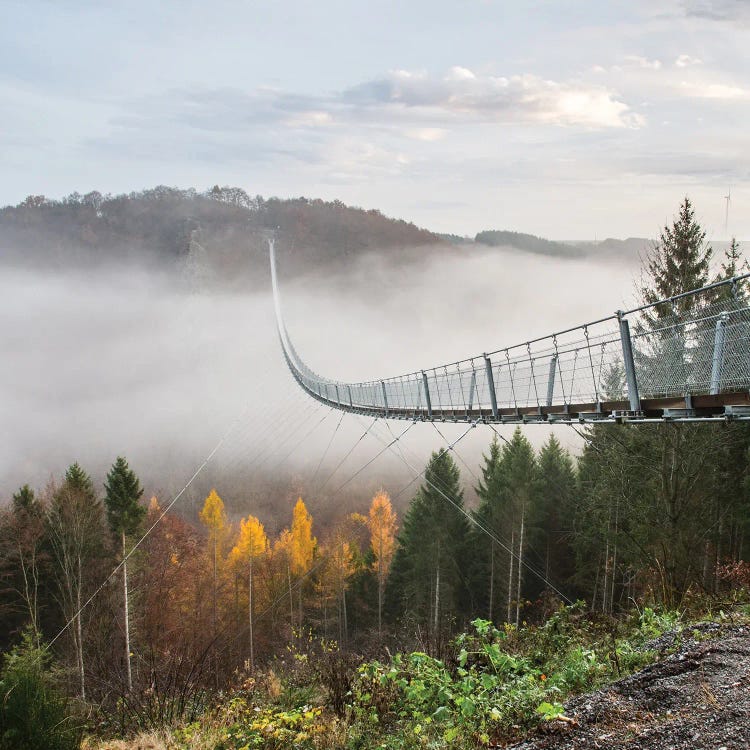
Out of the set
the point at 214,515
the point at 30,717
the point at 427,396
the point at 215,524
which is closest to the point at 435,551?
the point at 427,396

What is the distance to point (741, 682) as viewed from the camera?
14.5 ft

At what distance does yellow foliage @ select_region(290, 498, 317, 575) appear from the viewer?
141 ft

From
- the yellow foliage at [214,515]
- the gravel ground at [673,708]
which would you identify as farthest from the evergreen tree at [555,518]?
the gravel ground at [673,708]

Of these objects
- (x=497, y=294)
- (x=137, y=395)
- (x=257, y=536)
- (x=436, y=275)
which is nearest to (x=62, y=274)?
(x=137, y=395)

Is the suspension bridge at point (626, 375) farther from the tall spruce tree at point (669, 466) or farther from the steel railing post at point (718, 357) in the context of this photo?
the tall spruce tree at point (669, 466)

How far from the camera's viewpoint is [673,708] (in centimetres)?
430

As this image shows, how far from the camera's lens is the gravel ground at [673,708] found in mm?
3941

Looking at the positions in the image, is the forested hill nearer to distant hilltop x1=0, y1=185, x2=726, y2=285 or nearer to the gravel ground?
distant hilltop x1=0, y1=185, x2=726, y2=285

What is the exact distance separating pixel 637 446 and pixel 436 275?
155m

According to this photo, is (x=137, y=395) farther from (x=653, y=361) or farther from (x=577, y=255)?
(x=653, y=361)

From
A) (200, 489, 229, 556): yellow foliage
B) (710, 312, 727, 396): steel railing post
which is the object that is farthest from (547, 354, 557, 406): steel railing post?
(200, 489, 229, 556): yellow foliage

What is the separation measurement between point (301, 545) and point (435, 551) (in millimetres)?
17869

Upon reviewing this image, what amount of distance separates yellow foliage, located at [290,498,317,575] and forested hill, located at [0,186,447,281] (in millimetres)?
99682

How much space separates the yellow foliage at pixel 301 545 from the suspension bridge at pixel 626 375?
1262 inches
